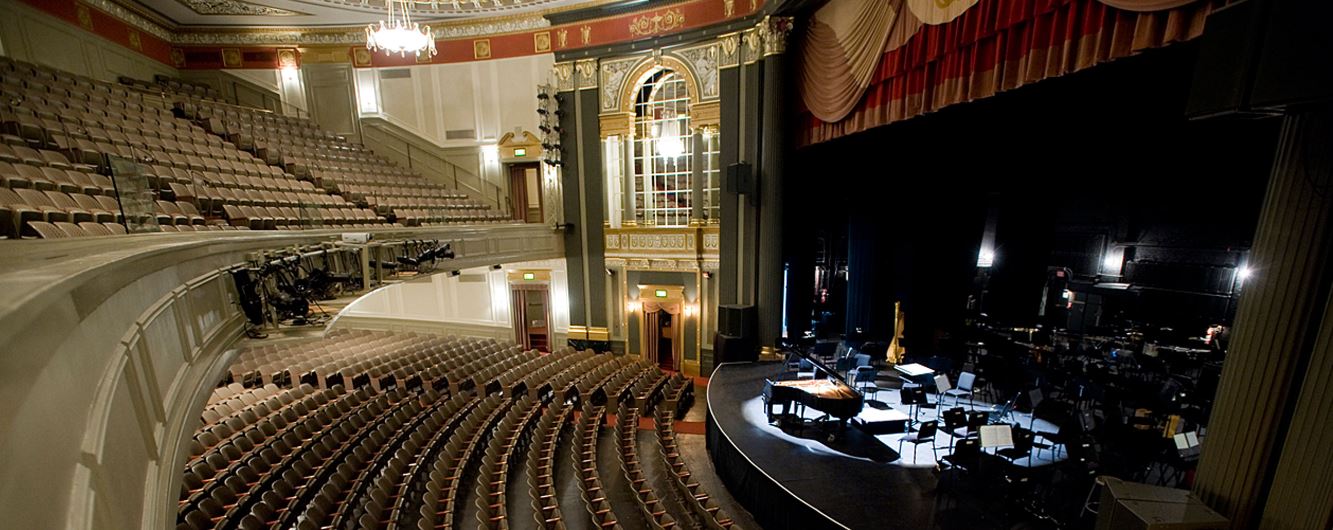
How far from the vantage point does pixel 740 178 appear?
6.92m

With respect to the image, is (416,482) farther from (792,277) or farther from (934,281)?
(934,281)

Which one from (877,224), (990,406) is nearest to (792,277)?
(877,224)

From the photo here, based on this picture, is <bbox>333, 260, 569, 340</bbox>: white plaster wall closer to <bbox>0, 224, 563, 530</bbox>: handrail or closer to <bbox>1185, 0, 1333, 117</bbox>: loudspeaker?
<bbox>0, 224, 563, 530</bbox>: handrail

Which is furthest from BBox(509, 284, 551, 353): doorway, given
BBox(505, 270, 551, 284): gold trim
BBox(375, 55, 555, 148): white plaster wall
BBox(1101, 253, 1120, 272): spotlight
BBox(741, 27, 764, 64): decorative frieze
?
BBox(1101, 253, 1120, 272): spotlight

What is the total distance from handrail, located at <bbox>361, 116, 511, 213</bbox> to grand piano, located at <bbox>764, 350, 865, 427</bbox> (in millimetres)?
6920

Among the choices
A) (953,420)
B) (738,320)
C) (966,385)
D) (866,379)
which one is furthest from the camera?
(738,320)

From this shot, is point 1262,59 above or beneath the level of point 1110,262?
above

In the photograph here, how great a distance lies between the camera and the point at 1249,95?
5.67ft

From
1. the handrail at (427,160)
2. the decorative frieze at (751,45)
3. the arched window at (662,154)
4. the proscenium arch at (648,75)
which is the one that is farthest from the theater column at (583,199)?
the decorative frieze at (751,45)


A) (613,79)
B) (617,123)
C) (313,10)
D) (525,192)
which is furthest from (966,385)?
(313,10)

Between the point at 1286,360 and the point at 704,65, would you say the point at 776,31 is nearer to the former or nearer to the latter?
the point at 704,65

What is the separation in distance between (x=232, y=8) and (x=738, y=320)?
412 inches

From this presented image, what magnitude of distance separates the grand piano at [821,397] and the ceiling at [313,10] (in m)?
6.66

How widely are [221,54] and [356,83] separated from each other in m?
2.61
